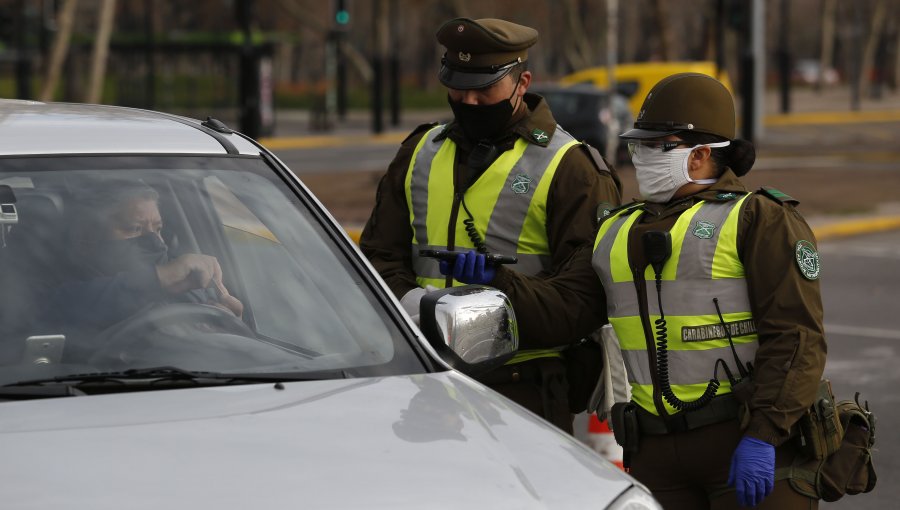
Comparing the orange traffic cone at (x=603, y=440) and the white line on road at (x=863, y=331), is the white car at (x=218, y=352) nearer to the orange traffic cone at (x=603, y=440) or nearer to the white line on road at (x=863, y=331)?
the orange traffic cone at (x=603, y=440)

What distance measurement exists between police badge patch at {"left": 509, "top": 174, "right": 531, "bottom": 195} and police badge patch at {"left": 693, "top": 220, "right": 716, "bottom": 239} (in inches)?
28.6

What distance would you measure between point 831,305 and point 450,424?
10.2 meters

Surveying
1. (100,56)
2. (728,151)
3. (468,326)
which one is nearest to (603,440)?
(728,151)

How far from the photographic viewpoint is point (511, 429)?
310 centimetres

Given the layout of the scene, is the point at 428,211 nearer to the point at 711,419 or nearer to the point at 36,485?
the point at 711,419

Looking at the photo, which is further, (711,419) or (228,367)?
(711,419)

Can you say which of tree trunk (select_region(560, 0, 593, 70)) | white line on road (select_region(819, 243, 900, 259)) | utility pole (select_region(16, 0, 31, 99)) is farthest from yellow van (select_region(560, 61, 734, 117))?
tree trunk (select_region(560, 0, 593, 70))

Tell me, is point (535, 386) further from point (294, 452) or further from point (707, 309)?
point (294, 452)

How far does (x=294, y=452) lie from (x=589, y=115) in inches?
953

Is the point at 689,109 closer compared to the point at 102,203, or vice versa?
the point at 102,203

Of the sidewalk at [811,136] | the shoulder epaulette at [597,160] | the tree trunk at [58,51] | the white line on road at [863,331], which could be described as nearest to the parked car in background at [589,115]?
the sidewalk at [811,136]

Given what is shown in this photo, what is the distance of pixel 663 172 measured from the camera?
4.03 meters

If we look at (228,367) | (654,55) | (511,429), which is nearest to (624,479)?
(511,429)

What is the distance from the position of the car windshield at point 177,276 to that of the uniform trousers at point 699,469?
2.81ft
